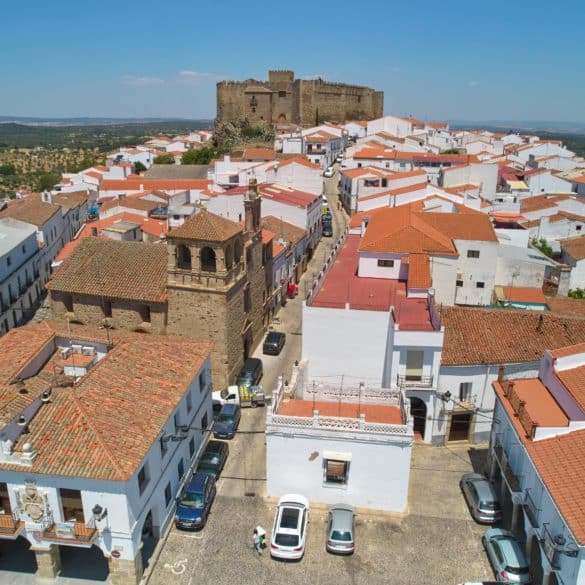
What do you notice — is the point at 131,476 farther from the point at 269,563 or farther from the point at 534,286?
the point at 534,286

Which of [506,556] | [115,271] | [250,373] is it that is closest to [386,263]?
[250,373]

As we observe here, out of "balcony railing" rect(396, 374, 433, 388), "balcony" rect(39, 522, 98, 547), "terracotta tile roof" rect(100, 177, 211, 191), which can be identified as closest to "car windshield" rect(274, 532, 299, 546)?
"balcony" rect(39, 522, 98, 547)

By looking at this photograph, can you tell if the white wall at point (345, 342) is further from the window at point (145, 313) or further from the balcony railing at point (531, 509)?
the window at point (145, 313)

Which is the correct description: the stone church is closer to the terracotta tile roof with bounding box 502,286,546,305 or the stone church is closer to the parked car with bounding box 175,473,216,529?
the parked car with bounding box 175,473,216,529

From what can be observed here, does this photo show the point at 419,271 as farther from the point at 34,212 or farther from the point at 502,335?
the point at 34,212

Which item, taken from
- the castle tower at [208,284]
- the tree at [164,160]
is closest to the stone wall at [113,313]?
the castle tower at [208,284]

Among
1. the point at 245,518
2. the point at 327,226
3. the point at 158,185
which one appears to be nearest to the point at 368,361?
the point at 245,518
